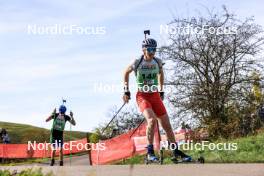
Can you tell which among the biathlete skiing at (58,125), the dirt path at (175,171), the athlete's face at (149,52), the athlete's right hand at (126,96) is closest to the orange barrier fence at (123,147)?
the biathlete skiing at (58,125)

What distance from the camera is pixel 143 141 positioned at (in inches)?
774

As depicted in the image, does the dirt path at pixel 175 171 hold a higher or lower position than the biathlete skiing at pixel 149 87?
lower

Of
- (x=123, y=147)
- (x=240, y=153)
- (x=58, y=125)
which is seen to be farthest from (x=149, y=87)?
(x=123, y=147)

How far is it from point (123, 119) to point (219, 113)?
1949cm

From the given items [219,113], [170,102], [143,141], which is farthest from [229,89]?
[143,141]

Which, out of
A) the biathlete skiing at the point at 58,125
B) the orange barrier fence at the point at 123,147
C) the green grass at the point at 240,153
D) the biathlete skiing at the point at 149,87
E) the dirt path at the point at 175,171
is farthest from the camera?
the orange barrier fence at the point at 123,147

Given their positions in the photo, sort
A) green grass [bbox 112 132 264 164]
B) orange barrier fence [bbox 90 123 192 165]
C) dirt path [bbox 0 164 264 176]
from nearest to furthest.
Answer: dirt path [bbox 0 164 264 176] → green grass [bbox 112 132 264 164] → orange barrier fence [bbox 90 123 192 165]

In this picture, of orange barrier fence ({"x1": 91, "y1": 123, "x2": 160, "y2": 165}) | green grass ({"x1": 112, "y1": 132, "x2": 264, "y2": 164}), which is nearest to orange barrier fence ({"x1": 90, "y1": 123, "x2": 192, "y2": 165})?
orange barrier fence ({"x1": 91, "y1": 123, "x2": 160, "y2": 165})

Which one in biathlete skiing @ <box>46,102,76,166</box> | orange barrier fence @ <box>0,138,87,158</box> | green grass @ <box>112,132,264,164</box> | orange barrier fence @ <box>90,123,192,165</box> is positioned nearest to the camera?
green grass @ <box>112,132,264,164</box>

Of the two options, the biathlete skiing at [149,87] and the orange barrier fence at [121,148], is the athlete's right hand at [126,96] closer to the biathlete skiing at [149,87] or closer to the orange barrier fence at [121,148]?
the biathlete skiing at [149,87]

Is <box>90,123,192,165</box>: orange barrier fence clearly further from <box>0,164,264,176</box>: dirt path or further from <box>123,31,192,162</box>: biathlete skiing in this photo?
<box>0,164,264,176</box>: dirt path

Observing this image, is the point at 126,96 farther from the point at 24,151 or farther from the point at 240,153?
the point at 24,151

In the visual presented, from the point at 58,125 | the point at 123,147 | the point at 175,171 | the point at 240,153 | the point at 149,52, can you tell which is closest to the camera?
the point at 175,171

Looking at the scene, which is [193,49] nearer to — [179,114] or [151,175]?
[179,114]
